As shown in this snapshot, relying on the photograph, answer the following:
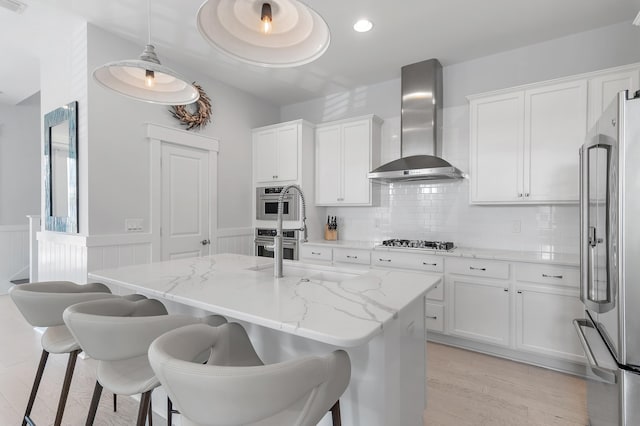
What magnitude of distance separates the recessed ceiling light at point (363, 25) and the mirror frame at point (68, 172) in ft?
8.78

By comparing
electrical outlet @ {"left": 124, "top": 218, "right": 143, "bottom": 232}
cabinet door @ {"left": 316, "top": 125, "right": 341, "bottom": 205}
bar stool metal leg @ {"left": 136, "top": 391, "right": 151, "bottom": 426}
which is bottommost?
bar stool metal leg @ {"left": 136, "top": 391, "right": 151, "bottom": 426}

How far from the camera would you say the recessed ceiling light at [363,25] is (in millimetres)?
2832

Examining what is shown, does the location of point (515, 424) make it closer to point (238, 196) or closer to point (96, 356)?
point (96, 356)

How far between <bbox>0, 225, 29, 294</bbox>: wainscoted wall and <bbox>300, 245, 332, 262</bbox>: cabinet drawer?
4.79m

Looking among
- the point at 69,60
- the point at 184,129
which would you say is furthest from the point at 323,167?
the point at 69,60

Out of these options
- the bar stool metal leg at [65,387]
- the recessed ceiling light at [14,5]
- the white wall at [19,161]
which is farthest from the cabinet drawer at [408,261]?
the white wall at [19,161]

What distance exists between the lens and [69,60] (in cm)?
319

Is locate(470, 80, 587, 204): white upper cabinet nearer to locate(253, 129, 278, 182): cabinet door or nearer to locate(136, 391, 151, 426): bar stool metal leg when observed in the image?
locate(253, 129, 278, 182): cabinet door

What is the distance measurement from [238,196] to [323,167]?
1.21 m

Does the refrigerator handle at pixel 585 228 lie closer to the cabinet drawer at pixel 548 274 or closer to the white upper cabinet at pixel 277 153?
the cabinet drawer at pixel 548 274

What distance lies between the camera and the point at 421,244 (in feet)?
11.4

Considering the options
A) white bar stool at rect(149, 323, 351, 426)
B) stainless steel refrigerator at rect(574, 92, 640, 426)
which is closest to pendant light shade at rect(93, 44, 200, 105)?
white bar stool at rect(149, 323, 351, 426)

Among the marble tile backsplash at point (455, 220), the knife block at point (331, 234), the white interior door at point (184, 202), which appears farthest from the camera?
the knife block at point (331, 234)

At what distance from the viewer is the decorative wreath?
3.60m
